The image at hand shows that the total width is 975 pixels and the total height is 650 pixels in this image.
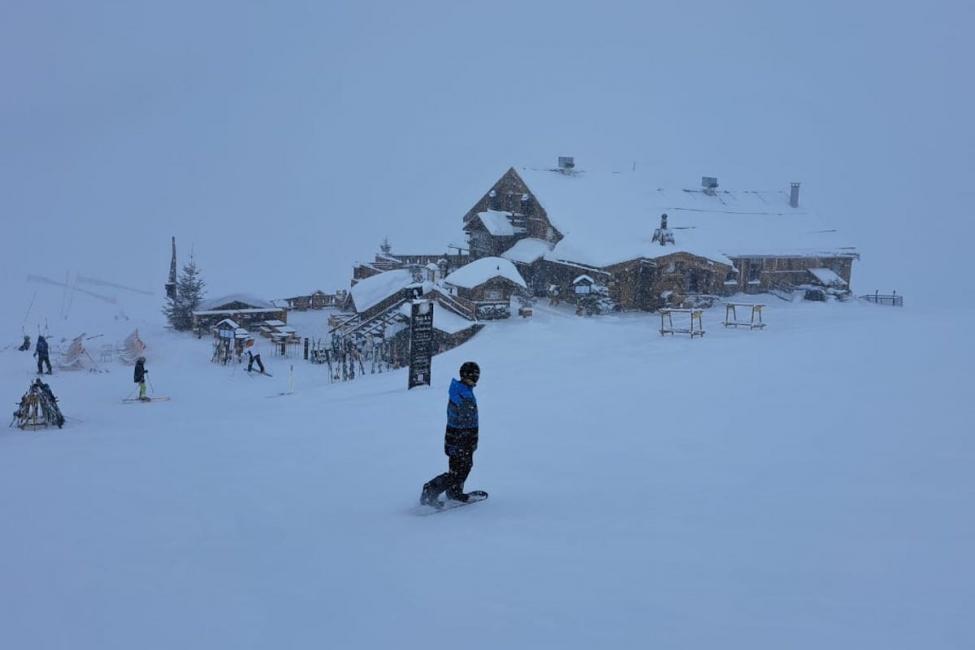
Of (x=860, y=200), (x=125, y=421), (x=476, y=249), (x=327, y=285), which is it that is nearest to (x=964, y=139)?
(x=860, y=200)

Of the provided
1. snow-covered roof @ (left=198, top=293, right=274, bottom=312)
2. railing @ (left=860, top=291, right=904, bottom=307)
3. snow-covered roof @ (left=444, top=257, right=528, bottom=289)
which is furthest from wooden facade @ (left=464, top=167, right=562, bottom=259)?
railing @ (left=860, top=291, right=904, bottom=307)

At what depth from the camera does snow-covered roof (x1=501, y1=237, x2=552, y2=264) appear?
3844 centimetres

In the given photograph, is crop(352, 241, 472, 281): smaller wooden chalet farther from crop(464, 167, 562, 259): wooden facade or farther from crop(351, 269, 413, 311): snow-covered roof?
crop(464, 167, 562, 259): wooden facade

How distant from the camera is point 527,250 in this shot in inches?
1559

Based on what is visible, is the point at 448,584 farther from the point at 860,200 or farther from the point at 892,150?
the point at 892,150

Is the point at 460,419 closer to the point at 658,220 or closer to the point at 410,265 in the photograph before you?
the point at 658,220

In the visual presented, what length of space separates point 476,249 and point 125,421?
27.2 meters

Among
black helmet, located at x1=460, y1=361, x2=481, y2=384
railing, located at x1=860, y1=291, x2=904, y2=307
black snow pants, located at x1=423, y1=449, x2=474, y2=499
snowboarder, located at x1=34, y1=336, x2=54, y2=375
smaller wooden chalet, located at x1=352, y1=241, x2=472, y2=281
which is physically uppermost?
smaller wooden chalet, located at x1=352, y1=241, x2=472, y2=281

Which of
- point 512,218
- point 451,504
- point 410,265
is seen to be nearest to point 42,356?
point 410,265

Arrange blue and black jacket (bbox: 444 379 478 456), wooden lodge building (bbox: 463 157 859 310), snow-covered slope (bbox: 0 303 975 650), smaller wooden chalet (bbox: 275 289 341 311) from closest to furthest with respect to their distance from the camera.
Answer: snow-covered slope (bbox: 0 303 975 650), blue and black jacket (bbox: 444 379 478 456), wooden lodge building (bbox: 463 157 859 310), smaller wooden chalet (bbox: 275 289 341 311)

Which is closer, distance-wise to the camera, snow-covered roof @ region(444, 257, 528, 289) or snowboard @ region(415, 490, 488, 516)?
snowboard @ region(415, 490, 488, 516)

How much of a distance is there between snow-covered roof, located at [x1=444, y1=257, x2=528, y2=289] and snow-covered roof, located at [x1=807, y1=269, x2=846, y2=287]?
1592cm

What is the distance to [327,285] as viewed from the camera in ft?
243

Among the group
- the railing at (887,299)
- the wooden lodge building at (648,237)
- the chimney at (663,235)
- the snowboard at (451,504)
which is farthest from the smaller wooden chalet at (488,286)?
the snowboard at (451,504)
